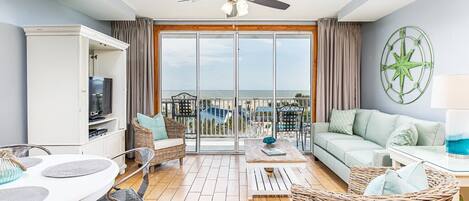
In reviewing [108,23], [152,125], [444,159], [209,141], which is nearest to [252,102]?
[209,141]

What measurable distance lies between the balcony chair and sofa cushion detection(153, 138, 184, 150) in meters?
2.01

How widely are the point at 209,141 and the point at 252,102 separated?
49.8 inches

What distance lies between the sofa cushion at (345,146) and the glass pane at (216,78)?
219 cm

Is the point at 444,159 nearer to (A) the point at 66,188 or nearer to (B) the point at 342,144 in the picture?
(B) the point at 342,144

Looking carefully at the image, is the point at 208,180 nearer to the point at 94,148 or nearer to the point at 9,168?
the point at 94,148

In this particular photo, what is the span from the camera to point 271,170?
3852 mm

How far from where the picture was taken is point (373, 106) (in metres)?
5.17

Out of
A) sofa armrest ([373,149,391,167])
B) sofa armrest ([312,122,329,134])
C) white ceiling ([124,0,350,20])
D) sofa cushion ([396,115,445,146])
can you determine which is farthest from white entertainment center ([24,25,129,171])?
sofa cushion ([396,115,445,146])

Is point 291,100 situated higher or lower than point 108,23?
lower

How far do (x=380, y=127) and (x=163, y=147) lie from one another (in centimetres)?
309

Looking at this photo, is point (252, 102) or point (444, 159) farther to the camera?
point (252, 102)

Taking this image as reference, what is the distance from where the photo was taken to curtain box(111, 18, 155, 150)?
5.30 metres

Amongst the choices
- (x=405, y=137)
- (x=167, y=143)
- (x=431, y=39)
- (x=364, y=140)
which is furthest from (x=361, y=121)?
(x=167, y=143)

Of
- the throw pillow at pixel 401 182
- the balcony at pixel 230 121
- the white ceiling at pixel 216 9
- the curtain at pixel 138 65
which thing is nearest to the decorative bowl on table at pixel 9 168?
the throw pillow at pixel 401 182
